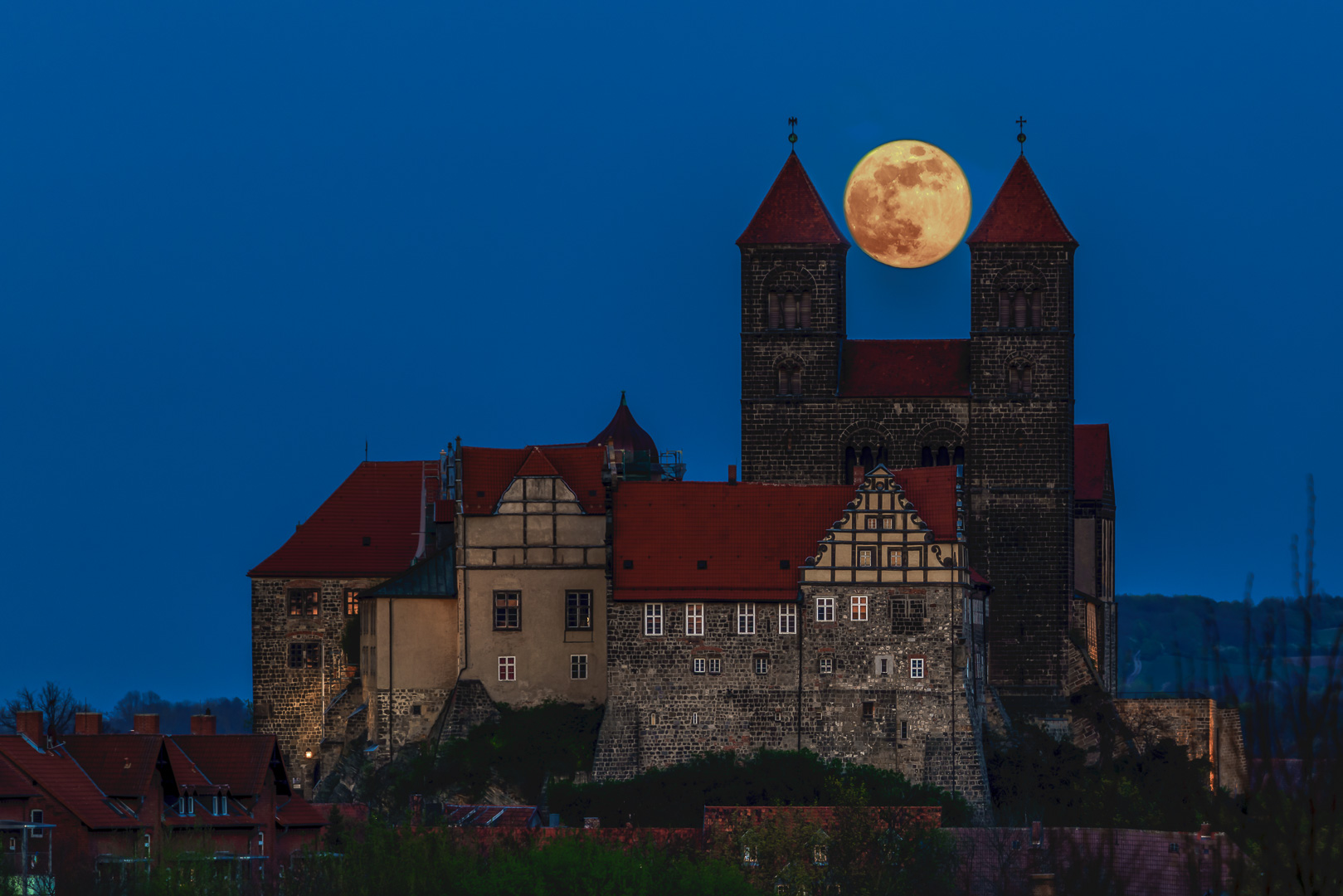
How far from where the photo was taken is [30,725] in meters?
63.7

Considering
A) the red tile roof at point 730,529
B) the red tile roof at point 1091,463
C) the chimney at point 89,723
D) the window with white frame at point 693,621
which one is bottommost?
the chimney at point 89,723

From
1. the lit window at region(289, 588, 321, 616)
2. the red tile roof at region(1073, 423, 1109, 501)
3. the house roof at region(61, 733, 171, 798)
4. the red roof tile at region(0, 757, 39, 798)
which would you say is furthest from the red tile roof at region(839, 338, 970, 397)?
the red roof tile at region(0, 757, 39, 798)

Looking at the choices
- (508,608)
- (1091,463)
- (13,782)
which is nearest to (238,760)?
(13,782)

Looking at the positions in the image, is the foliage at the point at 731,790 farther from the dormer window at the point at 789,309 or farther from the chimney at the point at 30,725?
the dormer window at the point at 789,309

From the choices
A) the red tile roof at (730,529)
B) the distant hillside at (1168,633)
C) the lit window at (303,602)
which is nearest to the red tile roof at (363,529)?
the lit window at (303,602)

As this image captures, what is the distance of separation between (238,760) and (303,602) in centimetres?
1676

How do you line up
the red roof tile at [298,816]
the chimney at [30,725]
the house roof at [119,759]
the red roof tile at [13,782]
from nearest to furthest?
the red roof tile at [13,782]
the house roof at [119,759]
the chimney at [30,725]
the red roof tile at [298,816]

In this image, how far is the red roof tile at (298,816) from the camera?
65.6m

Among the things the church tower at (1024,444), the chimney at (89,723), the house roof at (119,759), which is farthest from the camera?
the church tower at (1024,444)

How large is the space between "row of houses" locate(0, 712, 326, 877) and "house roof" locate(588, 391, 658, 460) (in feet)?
119

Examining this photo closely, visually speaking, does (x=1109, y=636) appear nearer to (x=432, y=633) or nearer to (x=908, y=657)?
(x=908, y=657)

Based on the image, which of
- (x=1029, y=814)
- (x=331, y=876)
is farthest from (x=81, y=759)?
(x=1029, y=814)

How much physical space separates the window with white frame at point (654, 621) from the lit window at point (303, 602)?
44.1 feet

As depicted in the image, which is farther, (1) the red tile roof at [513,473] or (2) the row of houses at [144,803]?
(1) the red tile roof at [513,473]
